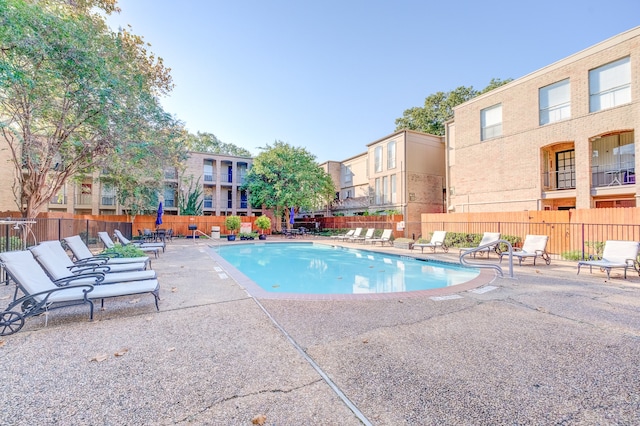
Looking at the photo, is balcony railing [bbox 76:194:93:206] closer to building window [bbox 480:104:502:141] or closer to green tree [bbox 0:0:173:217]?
green tree [bbox 0:0:173:217]

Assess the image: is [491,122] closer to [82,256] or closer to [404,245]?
[404,245]

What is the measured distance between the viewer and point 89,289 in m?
3.99

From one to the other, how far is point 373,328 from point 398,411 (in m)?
1.62

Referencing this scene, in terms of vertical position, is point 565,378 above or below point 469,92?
below

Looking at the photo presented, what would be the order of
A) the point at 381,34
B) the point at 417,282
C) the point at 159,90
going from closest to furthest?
the point at 417,282 → the point at 159,90 → the point at 381,34

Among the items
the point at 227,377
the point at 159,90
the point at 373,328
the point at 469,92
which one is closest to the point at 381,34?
the point at 159,90

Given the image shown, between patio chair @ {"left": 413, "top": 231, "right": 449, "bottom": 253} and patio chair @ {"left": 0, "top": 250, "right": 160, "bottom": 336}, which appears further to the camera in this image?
patio chair @ {"left": 413, "top": 231, "right": 449, "bottom": 253}

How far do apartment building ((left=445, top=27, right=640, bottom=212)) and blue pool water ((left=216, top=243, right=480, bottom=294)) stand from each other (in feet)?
30.0

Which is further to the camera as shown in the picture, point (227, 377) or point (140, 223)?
point (140, 223)

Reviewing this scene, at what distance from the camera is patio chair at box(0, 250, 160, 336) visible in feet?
12.0

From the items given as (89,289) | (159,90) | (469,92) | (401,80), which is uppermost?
Answer: (469,92)

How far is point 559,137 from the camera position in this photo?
14539 mm

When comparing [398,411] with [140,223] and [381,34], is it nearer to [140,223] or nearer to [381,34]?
[381,34]

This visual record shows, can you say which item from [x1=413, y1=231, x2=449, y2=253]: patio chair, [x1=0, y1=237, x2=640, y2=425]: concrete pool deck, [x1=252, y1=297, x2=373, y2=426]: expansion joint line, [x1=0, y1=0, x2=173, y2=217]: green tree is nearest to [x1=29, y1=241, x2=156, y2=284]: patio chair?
[x1=0, y1=237, x2=640, y2=425]: concrete pool deck
